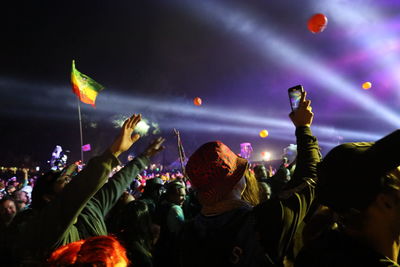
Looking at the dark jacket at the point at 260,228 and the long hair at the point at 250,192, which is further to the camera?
the long hair at the point at 250,192

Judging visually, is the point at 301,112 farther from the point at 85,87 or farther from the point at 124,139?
the point at 85,87

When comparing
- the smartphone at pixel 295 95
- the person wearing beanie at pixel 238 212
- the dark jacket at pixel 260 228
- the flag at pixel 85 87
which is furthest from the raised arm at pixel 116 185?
the flag at pixel 85 87

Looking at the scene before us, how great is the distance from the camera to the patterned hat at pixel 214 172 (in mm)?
1601

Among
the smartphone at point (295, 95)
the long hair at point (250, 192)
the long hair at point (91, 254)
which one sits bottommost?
the long hair at point (91, 254)

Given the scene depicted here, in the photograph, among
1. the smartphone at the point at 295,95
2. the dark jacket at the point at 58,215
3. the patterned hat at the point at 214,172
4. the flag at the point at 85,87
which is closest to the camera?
the dark jacket at the point at 58,215

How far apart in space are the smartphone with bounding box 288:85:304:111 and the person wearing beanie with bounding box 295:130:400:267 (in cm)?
70

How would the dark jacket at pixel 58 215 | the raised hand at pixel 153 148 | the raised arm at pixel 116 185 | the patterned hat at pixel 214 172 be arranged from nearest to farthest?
1. the dark jacket at pixel 58 215
2. the patterned hat at pixel 214 172
3. the raised arm at pixel 116 185
4. the raised hand at pixel 153 148

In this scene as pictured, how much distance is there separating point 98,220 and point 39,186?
68 cm

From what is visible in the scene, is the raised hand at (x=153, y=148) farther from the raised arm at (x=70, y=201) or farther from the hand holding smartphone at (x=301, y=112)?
the hand holding smartphone at (x=301, y=112)

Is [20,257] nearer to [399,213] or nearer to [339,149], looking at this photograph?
[339,149]

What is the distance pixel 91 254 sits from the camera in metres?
1.46

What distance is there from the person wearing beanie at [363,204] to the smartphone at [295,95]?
705mm

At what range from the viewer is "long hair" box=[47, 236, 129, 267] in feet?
4.67

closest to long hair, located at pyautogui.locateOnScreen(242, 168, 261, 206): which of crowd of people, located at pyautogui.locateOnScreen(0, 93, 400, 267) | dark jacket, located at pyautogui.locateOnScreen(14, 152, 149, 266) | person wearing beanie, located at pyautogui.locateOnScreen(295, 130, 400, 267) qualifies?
crowd of people, located at pyautogui.locateOnScreen(0, 93, 400, 267)
